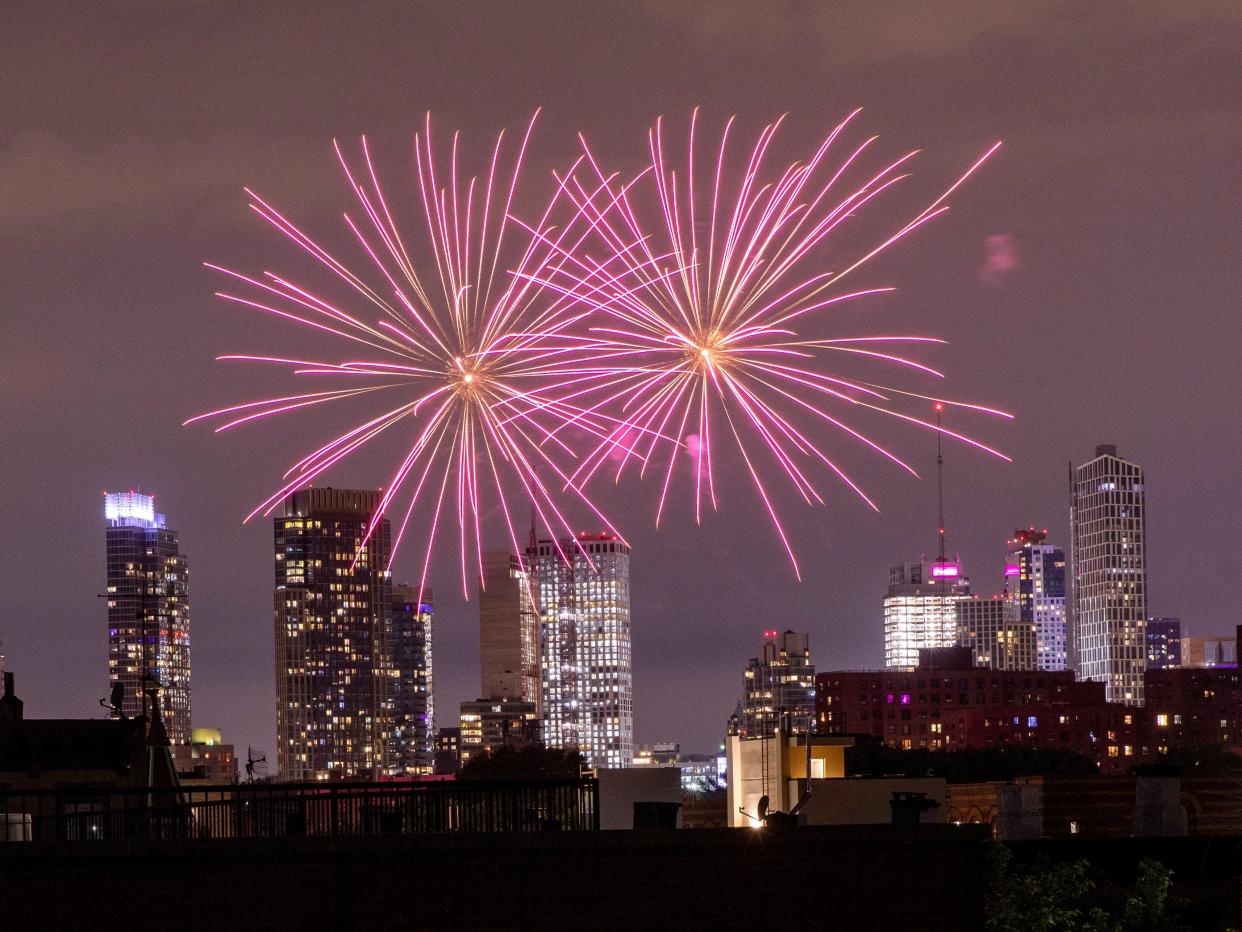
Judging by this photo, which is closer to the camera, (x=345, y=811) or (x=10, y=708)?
(x=345, y=811)

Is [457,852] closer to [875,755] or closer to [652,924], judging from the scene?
[652,924]

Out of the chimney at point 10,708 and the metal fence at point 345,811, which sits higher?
the metal fence at point 345,811

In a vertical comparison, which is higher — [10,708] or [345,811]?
[345,811]

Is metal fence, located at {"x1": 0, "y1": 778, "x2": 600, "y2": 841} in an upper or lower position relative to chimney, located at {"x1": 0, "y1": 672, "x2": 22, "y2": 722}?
upper

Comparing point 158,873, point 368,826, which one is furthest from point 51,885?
point 368,826

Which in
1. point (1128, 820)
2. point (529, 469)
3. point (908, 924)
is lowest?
point (1128, 820)

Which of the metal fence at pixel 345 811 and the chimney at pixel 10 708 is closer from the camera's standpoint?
the metal fence at pixel 345 811

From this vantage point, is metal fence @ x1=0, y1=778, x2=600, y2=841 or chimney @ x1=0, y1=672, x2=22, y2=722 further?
chimney @ x1=0, y1=672, x2=22, y2=722

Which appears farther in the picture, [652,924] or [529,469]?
[529,469]
